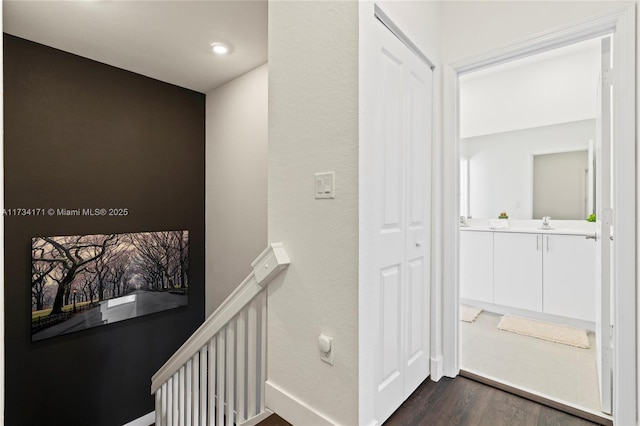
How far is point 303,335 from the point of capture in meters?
1.38

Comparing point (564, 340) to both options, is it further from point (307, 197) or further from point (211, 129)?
point (211, 129)

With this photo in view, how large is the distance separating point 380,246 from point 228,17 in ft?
6.21

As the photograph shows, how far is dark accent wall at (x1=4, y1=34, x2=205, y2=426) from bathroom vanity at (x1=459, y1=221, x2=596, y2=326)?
3.29 meters

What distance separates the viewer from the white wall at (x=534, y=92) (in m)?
3.26

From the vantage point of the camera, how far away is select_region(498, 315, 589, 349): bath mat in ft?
9.06

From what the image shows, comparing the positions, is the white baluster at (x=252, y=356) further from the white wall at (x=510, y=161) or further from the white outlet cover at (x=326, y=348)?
the white wall at (x=510, y=161)

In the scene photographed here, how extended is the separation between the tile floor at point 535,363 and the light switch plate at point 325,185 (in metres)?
1.63

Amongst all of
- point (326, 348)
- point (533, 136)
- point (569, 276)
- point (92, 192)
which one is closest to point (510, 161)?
point (533, 136)

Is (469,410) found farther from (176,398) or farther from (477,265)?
(477,265)

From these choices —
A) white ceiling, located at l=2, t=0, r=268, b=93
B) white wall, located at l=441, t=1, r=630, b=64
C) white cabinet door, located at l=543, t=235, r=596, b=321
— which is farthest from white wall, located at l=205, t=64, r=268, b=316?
white cabinet door, located at l=543, t=235, r=596, b=321

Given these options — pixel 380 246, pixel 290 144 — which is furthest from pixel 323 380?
pixel 290 144

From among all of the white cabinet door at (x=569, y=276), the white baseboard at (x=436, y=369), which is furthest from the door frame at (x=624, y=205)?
the white cabinet door at (x=569, y=276)

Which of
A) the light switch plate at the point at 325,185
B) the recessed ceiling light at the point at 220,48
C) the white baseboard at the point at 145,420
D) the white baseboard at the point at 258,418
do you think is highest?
the recessed ceiling light at the point at 220,48
